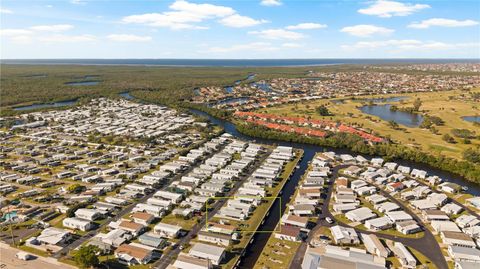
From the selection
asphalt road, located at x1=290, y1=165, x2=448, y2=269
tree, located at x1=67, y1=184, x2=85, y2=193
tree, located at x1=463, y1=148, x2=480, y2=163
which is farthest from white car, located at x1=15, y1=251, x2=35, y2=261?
tree, located at x1=463, y1=148, x2=480, y2=163

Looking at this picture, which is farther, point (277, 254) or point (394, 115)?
point (394, 115)

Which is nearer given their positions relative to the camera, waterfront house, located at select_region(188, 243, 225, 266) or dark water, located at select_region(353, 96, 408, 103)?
waterfront house, located at select_region(188, 243, 225, 266)

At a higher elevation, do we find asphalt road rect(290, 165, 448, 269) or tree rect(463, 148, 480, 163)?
tree rect(463, 148, 480, 163)

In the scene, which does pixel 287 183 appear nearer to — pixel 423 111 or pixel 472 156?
pixel 472 156

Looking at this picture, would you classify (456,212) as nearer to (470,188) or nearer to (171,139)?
(470,188)

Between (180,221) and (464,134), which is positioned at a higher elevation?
(464,134)

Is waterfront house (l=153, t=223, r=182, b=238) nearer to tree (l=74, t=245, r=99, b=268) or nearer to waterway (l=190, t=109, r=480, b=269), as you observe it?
tree (l=74, t=245, r=99, b=268)

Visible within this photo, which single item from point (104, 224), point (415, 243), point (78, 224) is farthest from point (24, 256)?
point (415, 243)
